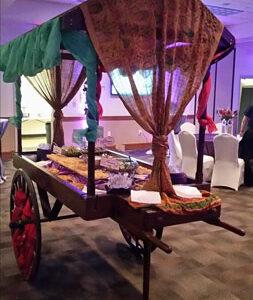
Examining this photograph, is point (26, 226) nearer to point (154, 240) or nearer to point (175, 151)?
point (154, 240)

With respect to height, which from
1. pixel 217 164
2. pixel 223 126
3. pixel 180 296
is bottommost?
pixel 180 296

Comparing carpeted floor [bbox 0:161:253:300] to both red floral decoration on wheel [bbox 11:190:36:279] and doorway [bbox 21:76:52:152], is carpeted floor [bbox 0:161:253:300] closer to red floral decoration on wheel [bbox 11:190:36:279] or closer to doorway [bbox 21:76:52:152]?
red floral decoration on wheel [bbox 11:190:36:279]

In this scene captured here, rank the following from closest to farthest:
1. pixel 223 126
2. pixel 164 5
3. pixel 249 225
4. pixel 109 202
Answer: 1. pixel 164 5
2. pixel 109 202
3. pixel 249 225
4. pixel 223 126

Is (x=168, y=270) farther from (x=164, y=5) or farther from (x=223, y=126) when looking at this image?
(x=223, y=126)

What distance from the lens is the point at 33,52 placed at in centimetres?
244

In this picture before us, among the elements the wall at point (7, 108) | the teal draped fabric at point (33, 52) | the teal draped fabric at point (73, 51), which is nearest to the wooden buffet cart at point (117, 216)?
the teal draped fabric at point (73, 51)

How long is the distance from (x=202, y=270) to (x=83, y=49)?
1.94 meters

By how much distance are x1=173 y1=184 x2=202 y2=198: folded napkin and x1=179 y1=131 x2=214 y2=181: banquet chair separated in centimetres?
320

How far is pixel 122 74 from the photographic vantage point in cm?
204

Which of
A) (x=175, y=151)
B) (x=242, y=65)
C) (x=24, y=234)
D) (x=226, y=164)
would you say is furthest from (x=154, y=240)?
(x=242, y=65)

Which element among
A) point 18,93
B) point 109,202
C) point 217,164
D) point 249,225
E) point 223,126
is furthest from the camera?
point 223,126

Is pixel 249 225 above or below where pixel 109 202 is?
below

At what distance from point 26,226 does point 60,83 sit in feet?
5.41

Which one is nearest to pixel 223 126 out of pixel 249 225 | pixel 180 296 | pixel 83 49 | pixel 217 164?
pixel 217 164
